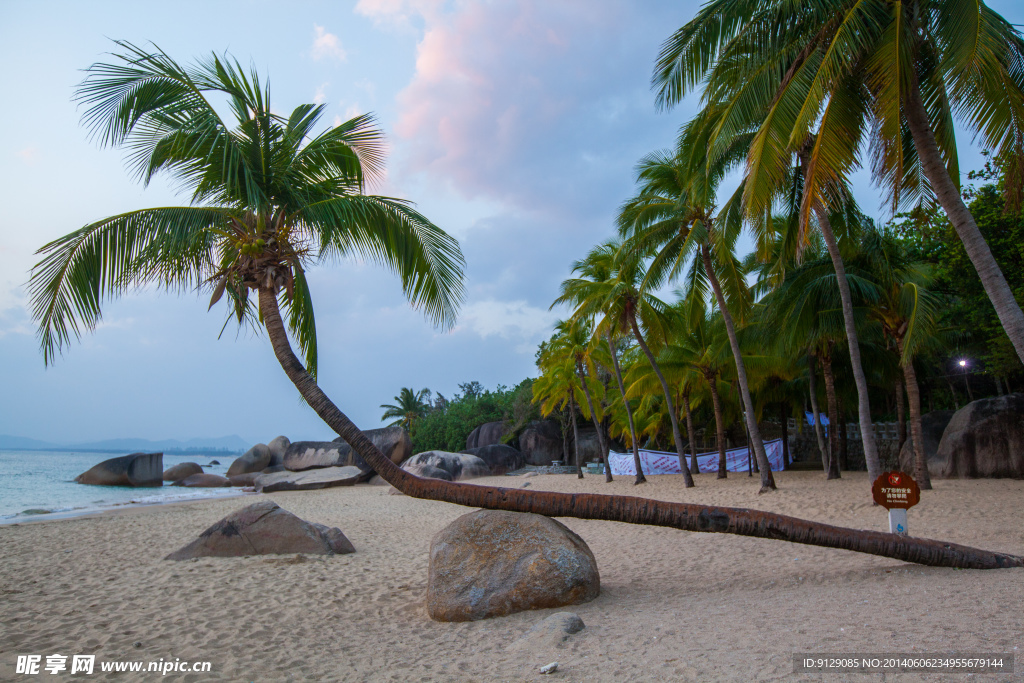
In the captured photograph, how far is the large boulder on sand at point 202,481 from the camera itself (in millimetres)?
27203

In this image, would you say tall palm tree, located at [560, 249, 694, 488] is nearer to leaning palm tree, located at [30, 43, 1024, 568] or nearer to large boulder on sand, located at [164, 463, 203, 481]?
leaning palm tree, located at [30, 43, 1024, 568]

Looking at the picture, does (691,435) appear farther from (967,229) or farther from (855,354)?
(967,229)

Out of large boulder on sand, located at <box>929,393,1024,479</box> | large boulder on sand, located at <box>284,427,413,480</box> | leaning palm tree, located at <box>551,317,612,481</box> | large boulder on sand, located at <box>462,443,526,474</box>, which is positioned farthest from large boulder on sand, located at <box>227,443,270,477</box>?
large boulder on sand, located at <box>929,393,1024,479</box>

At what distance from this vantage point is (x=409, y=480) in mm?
5570

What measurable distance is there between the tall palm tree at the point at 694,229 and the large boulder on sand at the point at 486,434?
22050 mm

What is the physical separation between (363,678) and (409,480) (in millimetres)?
1950

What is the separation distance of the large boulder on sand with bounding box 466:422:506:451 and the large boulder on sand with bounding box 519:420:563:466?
201cm

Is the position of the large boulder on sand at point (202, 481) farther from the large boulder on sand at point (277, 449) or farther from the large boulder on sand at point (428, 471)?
the large boulder on sand at point (428, 471)

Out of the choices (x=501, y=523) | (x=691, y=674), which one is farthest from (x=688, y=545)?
(x=691, y=674)

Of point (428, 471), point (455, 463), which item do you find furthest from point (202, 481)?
point (428, 471)

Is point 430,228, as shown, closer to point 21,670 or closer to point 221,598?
point 221,598

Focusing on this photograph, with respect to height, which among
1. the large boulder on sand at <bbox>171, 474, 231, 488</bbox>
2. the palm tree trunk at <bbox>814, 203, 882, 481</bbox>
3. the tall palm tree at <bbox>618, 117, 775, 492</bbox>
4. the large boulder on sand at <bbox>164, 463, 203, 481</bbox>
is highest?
the tall palm tree at <bbox>618, 117, 775, 492</bbox>

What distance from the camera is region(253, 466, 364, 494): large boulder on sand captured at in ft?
68.8

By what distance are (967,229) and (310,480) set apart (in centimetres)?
2096
